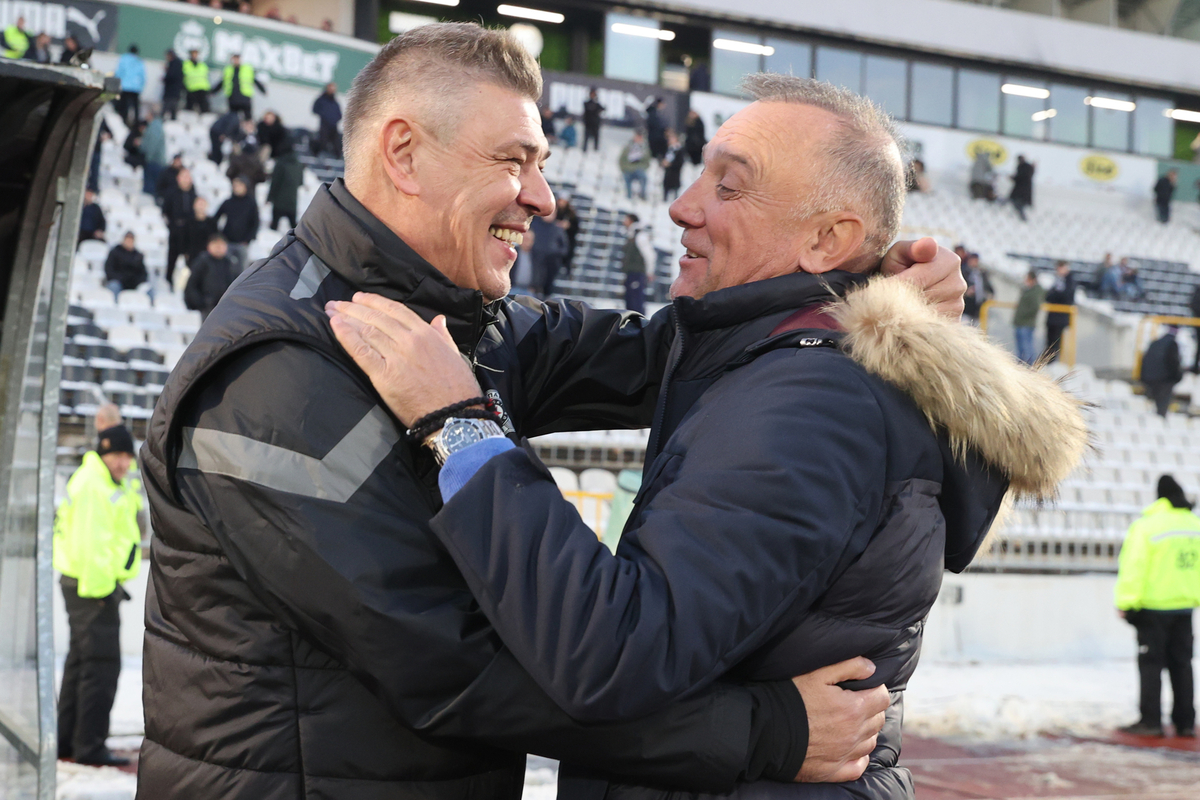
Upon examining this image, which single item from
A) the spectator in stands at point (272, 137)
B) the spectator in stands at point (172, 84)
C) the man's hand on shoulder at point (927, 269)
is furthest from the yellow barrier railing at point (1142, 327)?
the man's hand on shoulder at point (927, 269)

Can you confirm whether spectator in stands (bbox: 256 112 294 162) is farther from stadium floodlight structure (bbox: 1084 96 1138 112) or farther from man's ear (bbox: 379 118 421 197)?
stadium floodlight structure (bbox: 1084 96 1138 112)

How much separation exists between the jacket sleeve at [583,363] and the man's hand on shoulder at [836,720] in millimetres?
888

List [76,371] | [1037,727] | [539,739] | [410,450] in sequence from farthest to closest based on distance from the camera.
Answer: [76,371]
[1037,727]
[410,450]
[539,739]

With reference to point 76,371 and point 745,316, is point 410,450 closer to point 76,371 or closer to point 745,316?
point 745,316

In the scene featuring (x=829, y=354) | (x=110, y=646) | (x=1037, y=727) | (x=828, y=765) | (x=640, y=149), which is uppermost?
(x=640, y=149)

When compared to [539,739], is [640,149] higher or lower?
higher

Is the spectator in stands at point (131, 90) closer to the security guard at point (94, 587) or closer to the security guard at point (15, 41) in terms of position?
the security guard at point (15, 41)

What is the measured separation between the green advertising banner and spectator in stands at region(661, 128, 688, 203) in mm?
5686

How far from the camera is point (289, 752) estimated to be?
5.32ft

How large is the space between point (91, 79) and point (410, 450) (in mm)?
1558

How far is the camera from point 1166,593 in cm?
830

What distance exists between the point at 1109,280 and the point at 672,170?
9.22m

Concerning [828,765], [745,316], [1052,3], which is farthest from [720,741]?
[1052,3]

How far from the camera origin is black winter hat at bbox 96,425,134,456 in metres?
6.41
